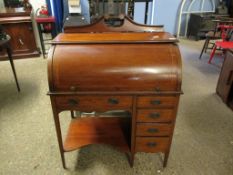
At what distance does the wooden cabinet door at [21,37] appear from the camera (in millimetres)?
3325

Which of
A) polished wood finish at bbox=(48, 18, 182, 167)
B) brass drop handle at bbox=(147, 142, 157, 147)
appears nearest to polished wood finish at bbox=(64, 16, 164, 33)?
polished wood finish at bbox=(48, 18, 182, 167)

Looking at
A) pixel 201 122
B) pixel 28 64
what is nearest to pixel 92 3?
pixel 28 64

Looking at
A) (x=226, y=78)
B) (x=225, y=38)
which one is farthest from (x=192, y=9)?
(x=226, y=78)

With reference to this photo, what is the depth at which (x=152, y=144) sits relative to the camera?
4.52 feet

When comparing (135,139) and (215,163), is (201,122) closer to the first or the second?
(215,163)

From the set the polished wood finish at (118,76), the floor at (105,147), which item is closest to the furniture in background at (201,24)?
the floor at (105,147)

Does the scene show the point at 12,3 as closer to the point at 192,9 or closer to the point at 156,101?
the point at 156,101

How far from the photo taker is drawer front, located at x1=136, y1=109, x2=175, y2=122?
121cm

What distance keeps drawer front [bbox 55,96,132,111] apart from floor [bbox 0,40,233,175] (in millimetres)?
585

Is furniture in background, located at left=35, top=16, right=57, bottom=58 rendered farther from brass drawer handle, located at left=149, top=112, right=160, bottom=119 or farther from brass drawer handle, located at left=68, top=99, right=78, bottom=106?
brass drawer handle, located at left=149, top=112, right=160, bottom=119

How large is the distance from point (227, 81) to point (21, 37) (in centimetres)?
326

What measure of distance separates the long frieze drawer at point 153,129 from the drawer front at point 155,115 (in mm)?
44

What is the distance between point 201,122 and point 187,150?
1.52 ft

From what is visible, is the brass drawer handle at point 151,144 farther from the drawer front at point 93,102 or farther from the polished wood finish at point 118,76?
the drawer front at point 93,102
